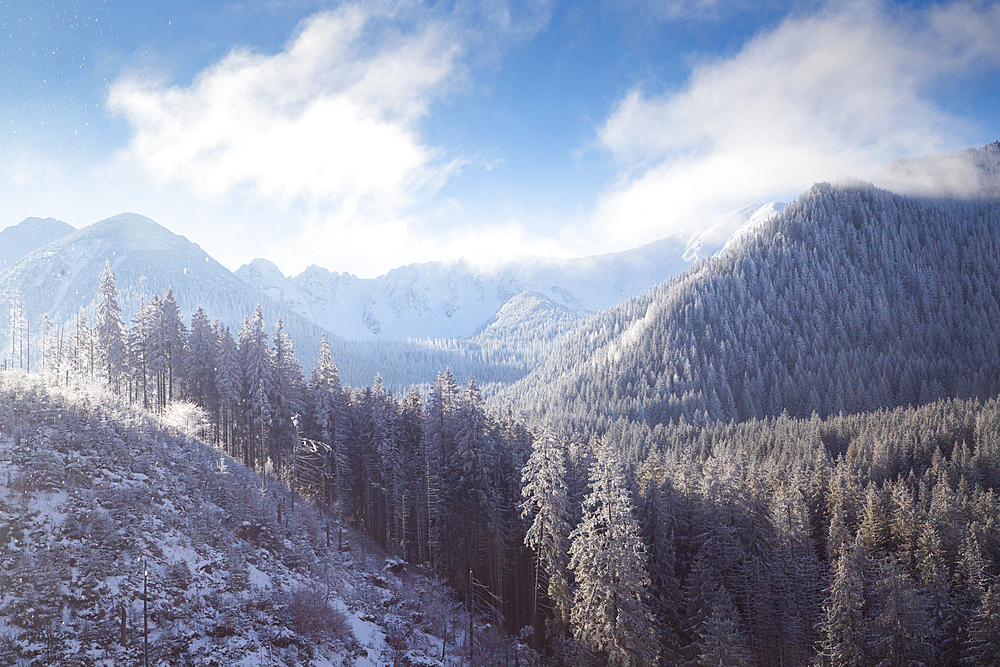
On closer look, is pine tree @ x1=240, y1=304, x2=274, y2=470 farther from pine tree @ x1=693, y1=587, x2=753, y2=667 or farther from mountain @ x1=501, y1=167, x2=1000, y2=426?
mountain @ x1=501, y1=167, x2=1000, y2=426

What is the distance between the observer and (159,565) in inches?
788

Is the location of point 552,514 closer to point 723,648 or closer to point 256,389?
point 723,648

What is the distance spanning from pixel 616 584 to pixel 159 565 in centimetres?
2041

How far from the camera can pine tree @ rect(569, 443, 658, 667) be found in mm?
24391

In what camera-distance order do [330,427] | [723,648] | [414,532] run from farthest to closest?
1. [414,532]
2. [330,427]
3. [723,648]

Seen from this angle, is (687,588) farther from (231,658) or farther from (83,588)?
(83,588)

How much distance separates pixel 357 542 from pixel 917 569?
45040mm

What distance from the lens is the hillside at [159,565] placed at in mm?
16031

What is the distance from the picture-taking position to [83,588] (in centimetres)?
1675

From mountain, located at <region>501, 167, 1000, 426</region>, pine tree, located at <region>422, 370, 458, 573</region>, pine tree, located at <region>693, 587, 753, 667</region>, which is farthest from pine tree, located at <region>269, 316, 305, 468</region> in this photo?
mountain, located at <region>501, 167, 1000, 426</region>

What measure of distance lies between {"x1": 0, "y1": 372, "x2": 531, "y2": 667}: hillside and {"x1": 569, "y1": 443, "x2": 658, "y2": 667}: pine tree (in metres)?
9.54

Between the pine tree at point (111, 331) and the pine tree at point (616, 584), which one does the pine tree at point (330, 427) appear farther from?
the pine tree at point (616, 584)

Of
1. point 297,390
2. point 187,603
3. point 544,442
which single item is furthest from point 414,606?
point 297,390

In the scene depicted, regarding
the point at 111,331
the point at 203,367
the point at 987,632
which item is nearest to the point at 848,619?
the point at 987,632
